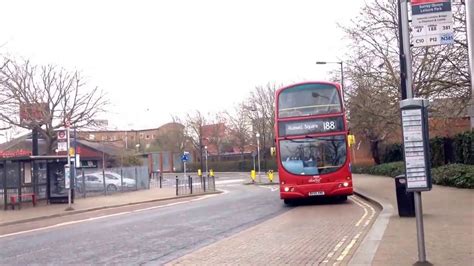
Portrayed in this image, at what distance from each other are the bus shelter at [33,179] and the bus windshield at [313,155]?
1191 cm

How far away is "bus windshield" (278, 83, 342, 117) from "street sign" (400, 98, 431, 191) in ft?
41.8

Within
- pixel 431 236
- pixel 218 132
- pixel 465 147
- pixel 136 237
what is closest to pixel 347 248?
pixel 431 236

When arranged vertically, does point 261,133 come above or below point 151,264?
above

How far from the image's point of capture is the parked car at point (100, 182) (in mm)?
33650

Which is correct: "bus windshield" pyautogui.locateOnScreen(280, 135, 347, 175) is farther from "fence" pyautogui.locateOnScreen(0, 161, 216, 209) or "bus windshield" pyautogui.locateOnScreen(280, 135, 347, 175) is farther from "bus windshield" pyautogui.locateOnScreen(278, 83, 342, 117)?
"fence" pyautogui.locateOnScreen(0, 161, 216, 209)

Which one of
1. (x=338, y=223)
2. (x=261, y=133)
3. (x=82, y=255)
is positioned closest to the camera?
(x=82, y=255)

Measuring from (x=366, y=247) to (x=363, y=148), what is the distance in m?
57.5

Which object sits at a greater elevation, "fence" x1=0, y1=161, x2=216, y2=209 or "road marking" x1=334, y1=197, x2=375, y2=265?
"fence" x1=0, y1=161, x2=216, y2=209

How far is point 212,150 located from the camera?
314 feet

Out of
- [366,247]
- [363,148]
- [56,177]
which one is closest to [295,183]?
[366,247]

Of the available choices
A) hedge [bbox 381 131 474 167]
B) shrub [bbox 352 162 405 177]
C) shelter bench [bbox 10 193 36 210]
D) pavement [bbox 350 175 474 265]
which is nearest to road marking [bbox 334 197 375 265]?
pavement [bbox 350 175 474 265]

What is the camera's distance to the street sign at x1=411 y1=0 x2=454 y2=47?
728cm

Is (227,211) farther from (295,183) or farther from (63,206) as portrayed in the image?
(63,206)

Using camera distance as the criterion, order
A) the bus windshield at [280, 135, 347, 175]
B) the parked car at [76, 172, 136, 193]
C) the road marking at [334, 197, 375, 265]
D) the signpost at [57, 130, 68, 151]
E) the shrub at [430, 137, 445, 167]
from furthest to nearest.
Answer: the parked car at [76, 172, 136, 193] < the shrub at [430, 137, 445, 167] < the signpost at [57, 130, 68, 151] < the bus windshield at [280, 135, 347, 175] < the road marking at [334, 197, 375, 265]
